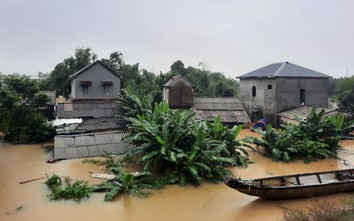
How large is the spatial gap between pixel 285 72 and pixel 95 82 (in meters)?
16.7

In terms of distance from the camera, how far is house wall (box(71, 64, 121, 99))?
2718cm

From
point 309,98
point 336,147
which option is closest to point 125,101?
point 336,147

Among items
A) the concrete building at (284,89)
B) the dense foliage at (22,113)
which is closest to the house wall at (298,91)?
the concrete building at (284,89)

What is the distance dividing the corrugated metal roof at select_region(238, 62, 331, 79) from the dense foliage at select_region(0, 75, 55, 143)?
17721 mm

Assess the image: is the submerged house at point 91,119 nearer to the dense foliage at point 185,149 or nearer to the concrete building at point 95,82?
the concrete building at point 95,82

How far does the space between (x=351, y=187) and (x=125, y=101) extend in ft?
47.4

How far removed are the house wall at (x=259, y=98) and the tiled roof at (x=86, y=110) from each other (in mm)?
12748

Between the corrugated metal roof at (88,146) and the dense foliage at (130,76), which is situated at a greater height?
the dense foliage at (130,76)

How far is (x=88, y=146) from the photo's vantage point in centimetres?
1609

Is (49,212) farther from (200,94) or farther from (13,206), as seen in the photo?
(200,94)

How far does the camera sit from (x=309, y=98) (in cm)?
2605

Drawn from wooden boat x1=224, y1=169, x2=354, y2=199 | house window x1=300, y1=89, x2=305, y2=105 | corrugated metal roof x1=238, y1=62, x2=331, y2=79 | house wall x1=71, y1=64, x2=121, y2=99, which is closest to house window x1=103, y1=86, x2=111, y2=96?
house wall x1=71, y1=64, x2=121, y2=99

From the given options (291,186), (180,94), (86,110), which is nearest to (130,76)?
(180,94)

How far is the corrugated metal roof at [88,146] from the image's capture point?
1548cm
